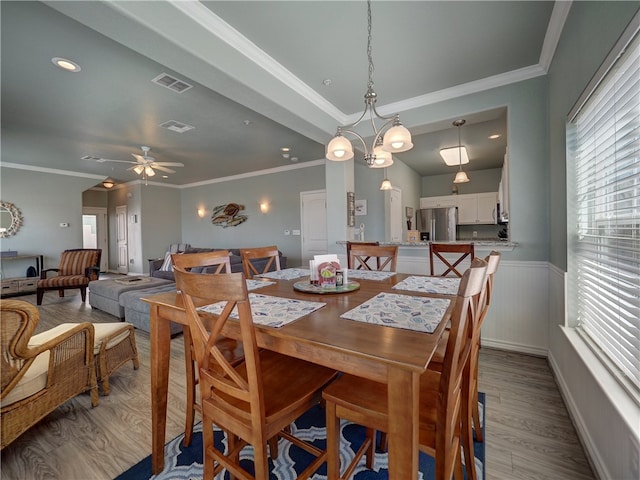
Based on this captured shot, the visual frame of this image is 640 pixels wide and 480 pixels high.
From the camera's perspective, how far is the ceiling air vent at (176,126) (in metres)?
3.88

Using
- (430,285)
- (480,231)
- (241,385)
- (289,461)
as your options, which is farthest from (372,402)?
(480,231)

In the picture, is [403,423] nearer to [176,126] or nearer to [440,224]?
[176,126]

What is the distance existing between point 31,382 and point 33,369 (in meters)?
0.07

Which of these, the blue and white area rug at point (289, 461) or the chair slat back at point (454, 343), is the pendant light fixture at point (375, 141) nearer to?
the chair slat back at point (454, 343)

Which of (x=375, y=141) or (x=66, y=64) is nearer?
(x=375, y=141)

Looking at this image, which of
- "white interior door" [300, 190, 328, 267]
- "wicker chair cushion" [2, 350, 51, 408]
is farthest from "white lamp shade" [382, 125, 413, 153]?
"white interior door" [300, 190, 328, 267]

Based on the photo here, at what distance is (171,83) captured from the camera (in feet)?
9.28

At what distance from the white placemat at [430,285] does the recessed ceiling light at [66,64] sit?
3.33m

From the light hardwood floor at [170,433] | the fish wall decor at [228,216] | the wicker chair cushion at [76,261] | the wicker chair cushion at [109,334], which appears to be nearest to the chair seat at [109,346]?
the wicker chair cushion at [109,334]

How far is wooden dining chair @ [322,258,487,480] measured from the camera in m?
0.88

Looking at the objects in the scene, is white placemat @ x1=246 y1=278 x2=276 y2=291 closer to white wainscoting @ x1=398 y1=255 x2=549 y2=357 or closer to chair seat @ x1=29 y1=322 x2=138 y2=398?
chair seat @ x1=29 y1=322 x2=138 y2=398

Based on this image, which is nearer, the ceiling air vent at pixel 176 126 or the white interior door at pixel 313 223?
the ceiling air vent at pixel 176 126

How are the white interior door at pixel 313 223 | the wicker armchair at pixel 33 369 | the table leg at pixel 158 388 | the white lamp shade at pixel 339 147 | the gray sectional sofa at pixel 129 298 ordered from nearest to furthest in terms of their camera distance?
the wicker armchair at pixel 33 369 → the table leg at pixel 158 388 → the white lamp shade at pixel 339 147 → the gray sectional sofa at pixel 129 298 → the white interior door at pixel 313 223

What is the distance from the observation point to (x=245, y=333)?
35.8 inches
